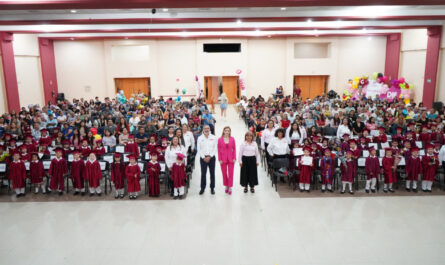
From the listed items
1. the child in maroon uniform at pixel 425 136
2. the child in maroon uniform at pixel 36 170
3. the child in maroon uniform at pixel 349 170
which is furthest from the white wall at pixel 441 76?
the child in maroon uniform at pixel 36 170

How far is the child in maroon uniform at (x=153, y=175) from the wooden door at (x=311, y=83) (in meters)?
17.5

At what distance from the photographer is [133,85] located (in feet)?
74.5

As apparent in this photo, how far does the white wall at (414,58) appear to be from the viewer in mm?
18000

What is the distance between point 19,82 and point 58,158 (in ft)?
43.8

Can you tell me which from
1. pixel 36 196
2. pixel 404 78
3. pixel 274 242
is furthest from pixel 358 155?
pixel 404 78

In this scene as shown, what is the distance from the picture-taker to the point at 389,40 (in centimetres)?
2142

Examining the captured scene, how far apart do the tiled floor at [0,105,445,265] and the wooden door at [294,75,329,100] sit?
1666 cm

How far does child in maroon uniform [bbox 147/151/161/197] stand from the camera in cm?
719

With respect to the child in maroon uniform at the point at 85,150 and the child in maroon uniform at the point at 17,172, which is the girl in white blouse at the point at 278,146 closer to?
the child in maroon uniform at the point at 85,150

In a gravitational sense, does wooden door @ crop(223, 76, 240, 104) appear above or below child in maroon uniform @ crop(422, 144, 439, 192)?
above

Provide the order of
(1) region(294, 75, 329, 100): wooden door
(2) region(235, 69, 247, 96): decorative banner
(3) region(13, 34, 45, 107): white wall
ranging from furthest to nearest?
(1) region(294, 75, 329, 100): wooden door → (2) region(235, 69, 247, 96): decorative banner → (3) region(13, 34, 45, 107): white wall

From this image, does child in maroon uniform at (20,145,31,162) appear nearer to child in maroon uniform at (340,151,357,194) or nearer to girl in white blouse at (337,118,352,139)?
child in maroon uniform at (340,151,357,194)

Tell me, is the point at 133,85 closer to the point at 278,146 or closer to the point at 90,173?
the point at 90,173

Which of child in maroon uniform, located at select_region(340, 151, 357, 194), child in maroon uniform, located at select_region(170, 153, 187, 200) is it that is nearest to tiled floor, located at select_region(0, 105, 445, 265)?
child in maroon uniform, located at select_region(170, 153, 187, 200)
